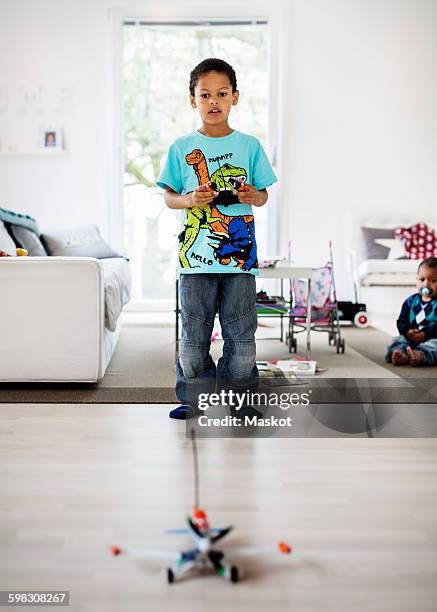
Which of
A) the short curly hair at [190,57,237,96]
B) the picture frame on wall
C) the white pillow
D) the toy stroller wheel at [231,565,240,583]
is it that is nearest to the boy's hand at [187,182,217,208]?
the short curly hair at [190,57,237,96]

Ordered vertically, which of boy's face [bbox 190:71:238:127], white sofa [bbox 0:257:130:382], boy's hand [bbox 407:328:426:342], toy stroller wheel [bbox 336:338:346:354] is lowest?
toy stroller wheel [bbox 336:338:346:354]

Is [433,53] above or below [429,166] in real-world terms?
above

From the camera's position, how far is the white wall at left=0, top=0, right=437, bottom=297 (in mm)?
5961

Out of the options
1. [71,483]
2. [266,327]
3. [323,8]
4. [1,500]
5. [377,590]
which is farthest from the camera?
[323,8]

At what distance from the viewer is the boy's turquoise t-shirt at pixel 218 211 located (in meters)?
2.28

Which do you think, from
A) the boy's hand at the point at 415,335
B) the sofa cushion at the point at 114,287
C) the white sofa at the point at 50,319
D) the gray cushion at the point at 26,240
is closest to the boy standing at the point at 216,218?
the white sofa at the point at 50,319

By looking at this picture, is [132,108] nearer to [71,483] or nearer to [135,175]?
[135,175]

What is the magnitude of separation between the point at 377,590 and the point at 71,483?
860 mm

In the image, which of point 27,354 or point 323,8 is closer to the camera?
point 27,354

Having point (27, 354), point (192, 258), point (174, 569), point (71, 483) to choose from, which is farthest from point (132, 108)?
point (174, 569)

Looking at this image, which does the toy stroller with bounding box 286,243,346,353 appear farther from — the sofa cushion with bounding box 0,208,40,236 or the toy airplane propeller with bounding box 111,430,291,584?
the toy airplane propeller with bounding box 111,430,291,584

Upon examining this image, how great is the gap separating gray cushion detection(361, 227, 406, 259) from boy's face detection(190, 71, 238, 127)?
364 centimetres

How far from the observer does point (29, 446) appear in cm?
218

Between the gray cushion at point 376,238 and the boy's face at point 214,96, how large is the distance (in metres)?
3.64
